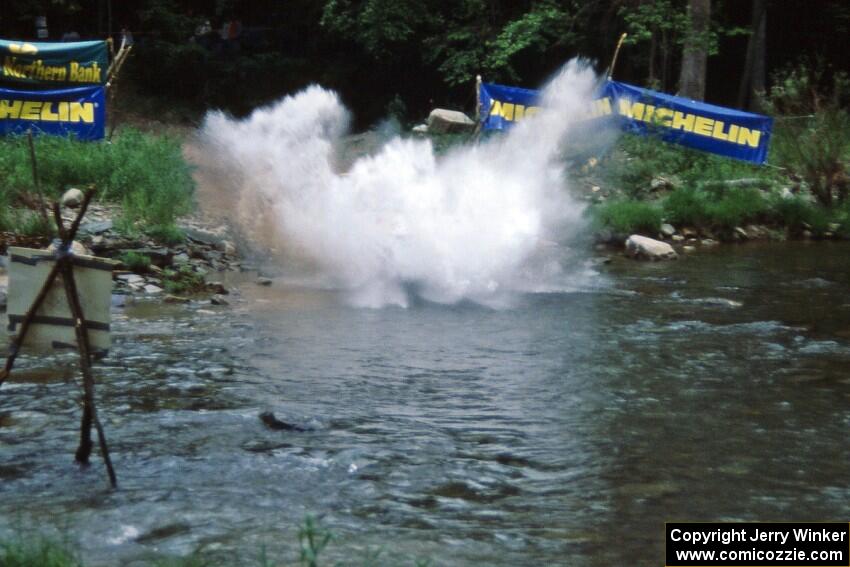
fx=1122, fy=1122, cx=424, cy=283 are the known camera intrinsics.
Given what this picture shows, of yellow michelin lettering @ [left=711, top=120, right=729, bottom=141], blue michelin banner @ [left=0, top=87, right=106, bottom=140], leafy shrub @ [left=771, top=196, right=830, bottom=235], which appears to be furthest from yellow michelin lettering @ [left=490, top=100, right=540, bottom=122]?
blue michelin banner @ [left=0, top=87, right=106, bottom=140]

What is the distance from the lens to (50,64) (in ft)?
58.5

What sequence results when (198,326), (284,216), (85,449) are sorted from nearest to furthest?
(85,449) → (198,326) → (284,216)

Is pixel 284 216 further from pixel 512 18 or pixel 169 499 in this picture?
pixel 512 18

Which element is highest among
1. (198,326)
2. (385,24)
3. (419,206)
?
(385,24)

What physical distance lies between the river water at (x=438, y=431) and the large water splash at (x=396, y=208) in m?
0.87

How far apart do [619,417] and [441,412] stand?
1.33m

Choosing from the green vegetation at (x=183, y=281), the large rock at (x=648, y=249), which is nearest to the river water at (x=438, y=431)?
the green vegetation at (x=183, y=281)

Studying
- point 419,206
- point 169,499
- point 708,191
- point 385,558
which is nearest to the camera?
point 385,558

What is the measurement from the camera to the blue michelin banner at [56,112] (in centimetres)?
1723

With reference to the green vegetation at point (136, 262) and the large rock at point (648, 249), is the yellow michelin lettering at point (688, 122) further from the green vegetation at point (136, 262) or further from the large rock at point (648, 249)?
the green vegetation at point (136, 262)

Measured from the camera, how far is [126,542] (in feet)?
19.1

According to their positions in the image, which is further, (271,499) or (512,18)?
(512,18)

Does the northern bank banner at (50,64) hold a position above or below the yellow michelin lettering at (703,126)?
above

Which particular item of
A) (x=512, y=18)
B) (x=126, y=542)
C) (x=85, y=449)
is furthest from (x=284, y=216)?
(x=512, y=18)
